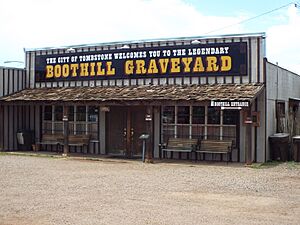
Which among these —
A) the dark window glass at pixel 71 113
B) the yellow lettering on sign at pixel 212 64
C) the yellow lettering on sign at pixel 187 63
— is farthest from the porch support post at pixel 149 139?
the dark window glass at pixel 71 113

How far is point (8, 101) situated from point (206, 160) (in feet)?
29.8

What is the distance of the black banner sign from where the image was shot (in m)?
18.8

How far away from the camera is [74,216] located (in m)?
8.77

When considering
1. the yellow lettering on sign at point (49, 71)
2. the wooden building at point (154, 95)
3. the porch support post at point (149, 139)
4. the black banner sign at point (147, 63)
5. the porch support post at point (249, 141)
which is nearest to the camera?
the porch support post at point (249, 141)

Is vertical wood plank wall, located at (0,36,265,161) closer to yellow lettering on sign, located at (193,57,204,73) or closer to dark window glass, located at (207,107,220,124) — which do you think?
yellow lettering on sign, located at (193,57,204,73)

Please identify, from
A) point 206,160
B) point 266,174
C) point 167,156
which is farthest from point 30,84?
point 266,174

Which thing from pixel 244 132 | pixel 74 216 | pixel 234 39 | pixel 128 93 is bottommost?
pixel 74 216

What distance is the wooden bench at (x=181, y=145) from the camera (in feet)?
61.2

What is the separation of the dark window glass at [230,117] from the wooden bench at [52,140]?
759 cm

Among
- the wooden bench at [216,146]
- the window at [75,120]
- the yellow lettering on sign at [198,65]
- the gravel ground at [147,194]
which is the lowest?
the gravel ground at [147,194]

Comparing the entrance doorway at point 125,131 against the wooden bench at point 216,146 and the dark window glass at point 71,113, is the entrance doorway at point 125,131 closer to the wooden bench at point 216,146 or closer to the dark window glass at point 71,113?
the dark window glass at point 71,113

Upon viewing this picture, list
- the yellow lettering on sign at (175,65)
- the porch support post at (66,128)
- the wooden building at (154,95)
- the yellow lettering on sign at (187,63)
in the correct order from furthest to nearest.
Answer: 1. the porch support post at (66,128)
2. the yellow lettering on sign at (175,65)
3. the yellow lettering on sign at (187,63)
4. the wooden building at (154,95)

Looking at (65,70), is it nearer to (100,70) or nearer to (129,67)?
(100,70)

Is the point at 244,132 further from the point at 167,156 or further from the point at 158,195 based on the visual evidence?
the point at 158,195
